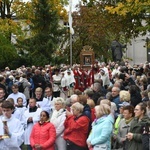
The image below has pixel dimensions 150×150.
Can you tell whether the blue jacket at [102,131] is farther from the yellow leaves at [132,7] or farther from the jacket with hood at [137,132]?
the yellow leaves at [132,7]

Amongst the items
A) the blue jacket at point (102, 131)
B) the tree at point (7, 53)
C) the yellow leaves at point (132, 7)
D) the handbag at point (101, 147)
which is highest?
the yellow leaves at point (132, 7)

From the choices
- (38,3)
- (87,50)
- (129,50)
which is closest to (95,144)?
(87,50)

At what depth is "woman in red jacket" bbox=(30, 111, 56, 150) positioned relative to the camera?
452 inches

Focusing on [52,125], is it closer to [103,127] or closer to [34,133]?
[34,133]

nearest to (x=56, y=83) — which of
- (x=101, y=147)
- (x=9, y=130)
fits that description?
(x=101, y=147)

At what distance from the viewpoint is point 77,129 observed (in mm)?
11617

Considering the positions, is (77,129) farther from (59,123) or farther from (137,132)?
(137,132)

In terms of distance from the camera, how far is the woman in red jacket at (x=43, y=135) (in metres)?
11.5

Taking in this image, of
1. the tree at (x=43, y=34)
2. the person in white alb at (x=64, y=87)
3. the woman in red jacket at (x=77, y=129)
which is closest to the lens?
the woman in red jacket at (x=77, y=129)

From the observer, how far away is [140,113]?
33.7 feet

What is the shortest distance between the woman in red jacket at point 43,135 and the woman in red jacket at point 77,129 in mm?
362

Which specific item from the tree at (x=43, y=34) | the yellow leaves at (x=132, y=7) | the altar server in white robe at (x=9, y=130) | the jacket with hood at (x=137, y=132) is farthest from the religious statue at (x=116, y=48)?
the tree at (x=43, y=34)

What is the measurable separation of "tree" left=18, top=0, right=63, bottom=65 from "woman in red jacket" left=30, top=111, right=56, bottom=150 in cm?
3272

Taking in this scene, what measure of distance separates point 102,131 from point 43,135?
143 cm
